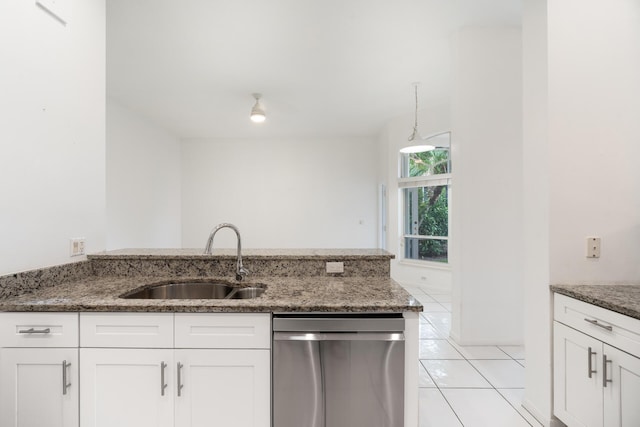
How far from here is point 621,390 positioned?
1.28 metres

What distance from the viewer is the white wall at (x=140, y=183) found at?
14.2 feet

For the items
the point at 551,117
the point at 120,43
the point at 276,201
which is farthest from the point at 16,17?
the point at 276,201

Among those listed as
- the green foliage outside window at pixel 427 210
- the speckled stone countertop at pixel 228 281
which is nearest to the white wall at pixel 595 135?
the speckled stone countertop at pixel 228 281

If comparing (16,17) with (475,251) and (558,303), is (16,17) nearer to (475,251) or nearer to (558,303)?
(558,303)

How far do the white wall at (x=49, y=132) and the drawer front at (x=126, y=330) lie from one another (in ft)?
1.79

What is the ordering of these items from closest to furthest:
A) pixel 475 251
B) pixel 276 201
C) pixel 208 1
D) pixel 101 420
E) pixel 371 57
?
pixel 101 420 → pixel 208 1 → pixel 475 251 → pixel 371 57 → pixel 276 201

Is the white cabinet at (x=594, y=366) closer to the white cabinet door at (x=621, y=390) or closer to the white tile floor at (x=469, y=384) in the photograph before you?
the white cabinet door at (x=621, y=390)

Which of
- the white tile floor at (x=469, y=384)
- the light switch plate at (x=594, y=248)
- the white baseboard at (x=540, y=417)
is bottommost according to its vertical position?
the white tile floor at (x=469, y=384)

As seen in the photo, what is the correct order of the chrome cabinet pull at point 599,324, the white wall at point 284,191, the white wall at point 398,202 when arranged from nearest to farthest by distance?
the chrome cabinet pull at point 599,324, the white wall at point 398,202, the white wall at point 284,191

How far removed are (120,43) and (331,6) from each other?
207 cm

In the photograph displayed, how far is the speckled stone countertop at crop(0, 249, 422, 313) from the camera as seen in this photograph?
4.01 feet

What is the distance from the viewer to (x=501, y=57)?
9.00 feet

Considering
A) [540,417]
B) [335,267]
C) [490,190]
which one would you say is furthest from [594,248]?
[335,267]

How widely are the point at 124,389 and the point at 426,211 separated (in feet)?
15.8
